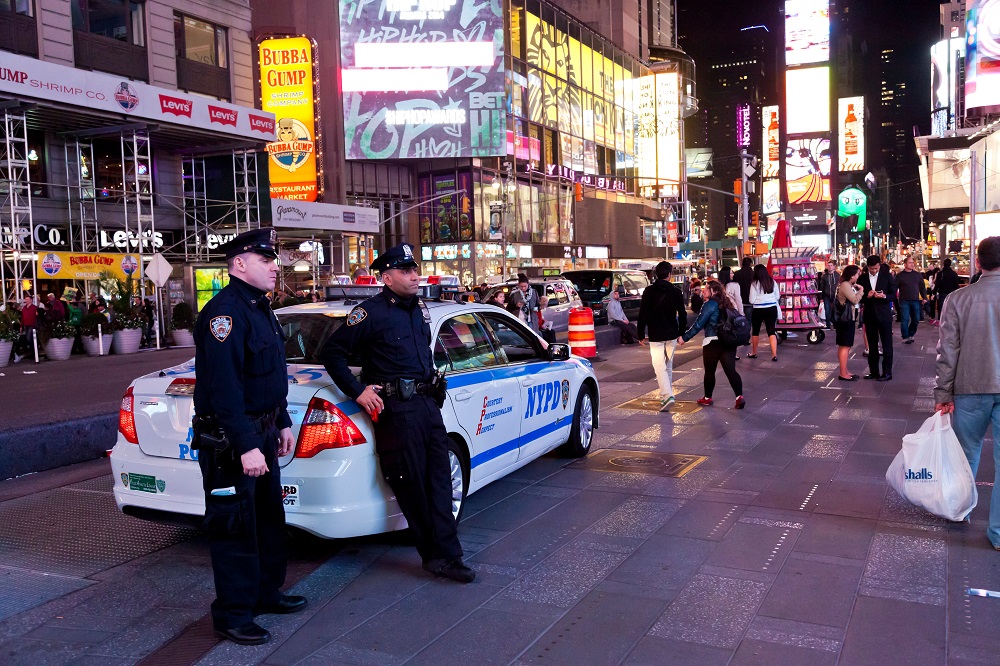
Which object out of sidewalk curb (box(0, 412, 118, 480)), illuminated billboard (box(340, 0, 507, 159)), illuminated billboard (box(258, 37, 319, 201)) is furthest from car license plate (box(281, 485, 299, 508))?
illuminated billboard (box(340, 0, 507, 159))

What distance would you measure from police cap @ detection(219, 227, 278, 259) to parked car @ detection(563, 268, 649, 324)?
24.7 m

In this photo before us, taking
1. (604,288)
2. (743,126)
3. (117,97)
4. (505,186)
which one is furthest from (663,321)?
(743,126)

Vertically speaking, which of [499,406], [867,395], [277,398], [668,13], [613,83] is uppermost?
[668,13]

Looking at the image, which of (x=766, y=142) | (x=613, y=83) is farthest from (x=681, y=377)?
(x=766, y=142)

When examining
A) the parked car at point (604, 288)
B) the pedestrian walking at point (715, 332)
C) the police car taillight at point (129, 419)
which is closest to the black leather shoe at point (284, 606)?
the police car taillight at point (129, 419)

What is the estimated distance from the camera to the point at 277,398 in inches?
162

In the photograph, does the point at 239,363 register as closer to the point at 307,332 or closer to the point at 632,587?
the point at 307,332

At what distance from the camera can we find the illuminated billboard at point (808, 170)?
4075 inches

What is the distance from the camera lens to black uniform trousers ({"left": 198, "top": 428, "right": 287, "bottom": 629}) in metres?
3.95

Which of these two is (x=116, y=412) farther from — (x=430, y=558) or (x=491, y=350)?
Answer: (x=430, y=558)

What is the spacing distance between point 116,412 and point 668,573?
6.28m

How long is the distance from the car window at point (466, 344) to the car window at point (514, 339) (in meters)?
0.35

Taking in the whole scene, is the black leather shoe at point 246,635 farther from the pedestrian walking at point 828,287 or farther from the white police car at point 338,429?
the pedestrian walking at point 828,287

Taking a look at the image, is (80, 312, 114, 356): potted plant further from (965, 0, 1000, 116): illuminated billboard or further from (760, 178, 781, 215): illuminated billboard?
(760, 178, 781, 215): illuminated billboard
